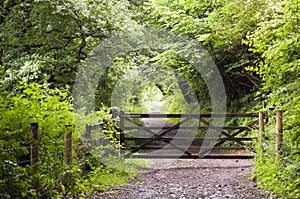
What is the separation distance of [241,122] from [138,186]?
317 inches

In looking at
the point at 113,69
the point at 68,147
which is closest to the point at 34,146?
the point at 68,147

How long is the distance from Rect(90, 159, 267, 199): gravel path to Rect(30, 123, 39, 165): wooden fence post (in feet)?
6.50

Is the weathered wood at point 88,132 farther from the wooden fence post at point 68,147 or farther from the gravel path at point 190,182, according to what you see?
the wooden fence post at point 68,147

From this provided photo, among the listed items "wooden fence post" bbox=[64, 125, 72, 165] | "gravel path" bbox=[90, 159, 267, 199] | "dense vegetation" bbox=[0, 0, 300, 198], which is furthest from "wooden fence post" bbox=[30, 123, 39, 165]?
"gravel path" bbox=[90, 159, 267, 199]

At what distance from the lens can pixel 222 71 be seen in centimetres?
1638

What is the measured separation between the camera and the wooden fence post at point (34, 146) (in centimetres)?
508

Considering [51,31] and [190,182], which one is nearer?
[190,182]

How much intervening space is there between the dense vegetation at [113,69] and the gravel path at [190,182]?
0.45 meters

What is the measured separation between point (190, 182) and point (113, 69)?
5731mm

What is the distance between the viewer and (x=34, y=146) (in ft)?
16.7

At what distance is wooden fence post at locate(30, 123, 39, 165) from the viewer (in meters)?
5.08

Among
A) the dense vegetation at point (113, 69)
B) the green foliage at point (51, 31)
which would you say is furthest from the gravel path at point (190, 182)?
the green foliage at point (51, 31)

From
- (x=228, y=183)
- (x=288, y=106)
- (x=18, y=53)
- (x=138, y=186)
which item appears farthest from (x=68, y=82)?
(x=288, y=106)

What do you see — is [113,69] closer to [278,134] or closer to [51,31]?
[51,31]
